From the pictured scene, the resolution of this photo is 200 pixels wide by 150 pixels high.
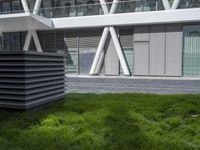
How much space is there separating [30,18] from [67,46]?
13.0 feet

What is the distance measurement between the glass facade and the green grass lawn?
44.6 ft

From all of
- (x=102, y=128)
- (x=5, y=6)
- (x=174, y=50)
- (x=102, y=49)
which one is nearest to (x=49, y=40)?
(x=102, y=49)

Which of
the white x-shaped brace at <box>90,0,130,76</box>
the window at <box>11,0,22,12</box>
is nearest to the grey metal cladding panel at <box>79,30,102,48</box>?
the white x-shaped brace at <box>90,0,130,76</box>

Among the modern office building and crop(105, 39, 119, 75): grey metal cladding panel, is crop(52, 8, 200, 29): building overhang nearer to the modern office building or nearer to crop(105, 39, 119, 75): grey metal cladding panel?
the modern office building

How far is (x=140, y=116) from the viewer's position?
19.4ft

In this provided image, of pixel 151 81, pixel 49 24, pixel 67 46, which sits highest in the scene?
pixel 49 24

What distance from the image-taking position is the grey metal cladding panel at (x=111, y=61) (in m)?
22.2

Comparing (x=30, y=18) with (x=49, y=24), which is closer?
(x=30, y=18)

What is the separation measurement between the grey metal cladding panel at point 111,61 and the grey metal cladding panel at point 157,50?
2.84 meters

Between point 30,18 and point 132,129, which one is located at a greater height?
point 30,18

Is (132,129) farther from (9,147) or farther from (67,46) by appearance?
(67,46)

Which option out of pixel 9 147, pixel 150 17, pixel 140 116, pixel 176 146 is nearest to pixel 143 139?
pixel 176 146

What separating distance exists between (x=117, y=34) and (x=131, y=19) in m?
1.84

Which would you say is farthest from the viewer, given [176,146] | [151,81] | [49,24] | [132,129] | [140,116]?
[49,24]
